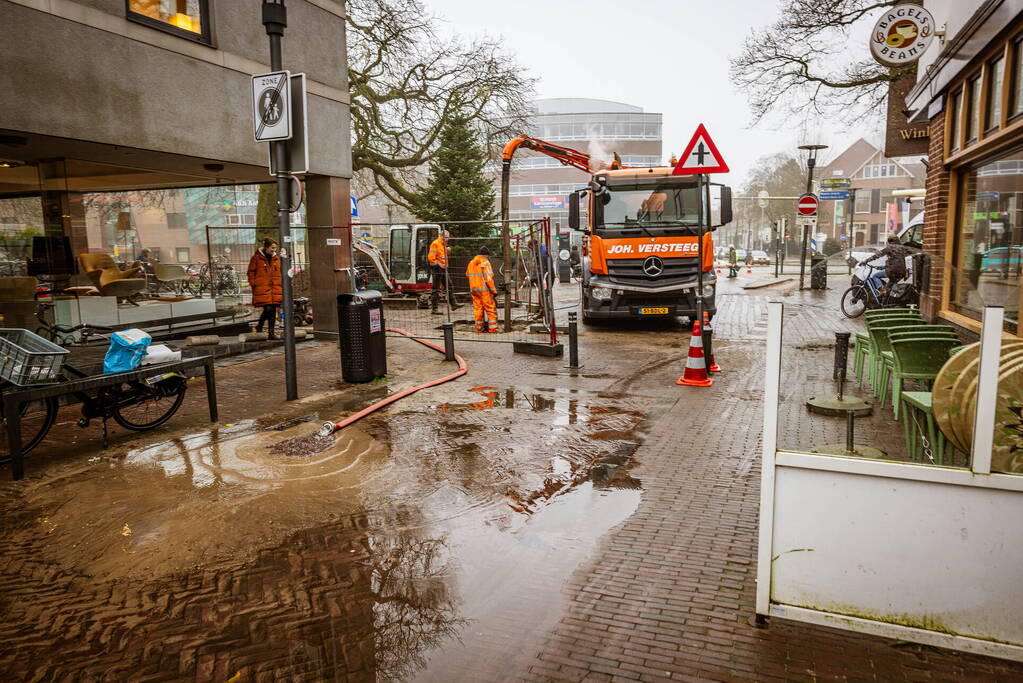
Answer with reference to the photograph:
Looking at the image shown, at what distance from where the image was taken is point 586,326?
48.8 ft

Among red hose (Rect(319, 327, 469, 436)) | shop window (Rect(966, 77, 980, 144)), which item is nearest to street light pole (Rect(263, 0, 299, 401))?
red hose (Rect(319, 327, 469, 436))

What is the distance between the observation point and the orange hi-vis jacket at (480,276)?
1338 centimetres

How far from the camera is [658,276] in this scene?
13180 mm

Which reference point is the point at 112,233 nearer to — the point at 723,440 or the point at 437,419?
the point at 437,419

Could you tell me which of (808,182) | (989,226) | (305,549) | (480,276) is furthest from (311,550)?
(808,182)

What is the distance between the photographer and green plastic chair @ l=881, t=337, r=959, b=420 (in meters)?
4.37

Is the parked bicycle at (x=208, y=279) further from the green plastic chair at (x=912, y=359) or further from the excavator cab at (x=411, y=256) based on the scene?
the green plastic chair at (x=912, y=359)

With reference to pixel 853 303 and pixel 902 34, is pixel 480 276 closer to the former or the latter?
pixel 902 34

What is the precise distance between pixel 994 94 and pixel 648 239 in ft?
21.8

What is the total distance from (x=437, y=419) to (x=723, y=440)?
288 centimetres

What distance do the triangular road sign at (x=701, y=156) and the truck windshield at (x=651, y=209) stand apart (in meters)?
3.82

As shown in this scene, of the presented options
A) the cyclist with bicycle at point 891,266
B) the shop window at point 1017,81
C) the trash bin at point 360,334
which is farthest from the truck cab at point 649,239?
the shop window at point 1017,81

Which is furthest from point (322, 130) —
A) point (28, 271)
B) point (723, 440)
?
point (723, 440)

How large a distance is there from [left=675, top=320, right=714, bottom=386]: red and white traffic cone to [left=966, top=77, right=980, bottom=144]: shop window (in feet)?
12.2
